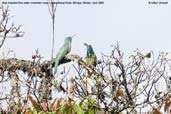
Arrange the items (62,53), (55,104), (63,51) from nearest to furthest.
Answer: (55,104)
(62,53)
(63,51)

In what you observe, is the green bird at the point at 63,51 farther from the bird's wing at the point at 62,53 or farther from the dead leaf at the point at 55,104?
the dead leaf at the point at 55,104

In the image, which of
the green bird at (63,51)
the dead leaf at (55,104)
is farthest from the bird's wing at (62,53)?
the dead leaf at (55,104)

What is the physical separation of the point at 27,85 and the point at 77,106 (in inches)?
65.6

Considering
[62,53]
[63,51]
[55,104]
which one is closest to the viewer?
[55,104]

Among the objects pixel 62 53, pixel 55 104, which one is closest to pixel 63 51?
pixel 62 53

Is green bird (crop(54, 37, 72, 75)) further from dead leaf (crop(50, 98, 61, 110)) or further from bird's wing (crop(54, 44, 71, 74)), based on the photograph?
dead leaf (crop(50, 98, 61, 110))

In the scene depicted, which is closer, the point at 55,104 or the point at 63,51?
the point at 55,104

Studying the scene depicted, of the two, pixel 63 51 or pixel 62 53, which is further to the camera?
pixel 63 51

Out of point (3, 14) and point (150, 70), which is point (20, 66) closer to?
point (3, 14)

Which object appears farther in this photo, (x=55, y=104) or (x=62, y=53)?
(x=62, y=53)

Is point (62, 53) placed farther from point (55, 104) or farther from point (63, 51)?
point (55, 104)

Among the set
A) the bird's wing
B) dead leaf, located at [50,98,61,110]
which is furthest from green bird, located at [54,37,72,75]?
dead leaf, located at [50,98,61,110]

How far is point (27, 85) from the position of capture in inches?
183

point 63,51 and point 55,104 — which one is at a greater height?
point 63,51
